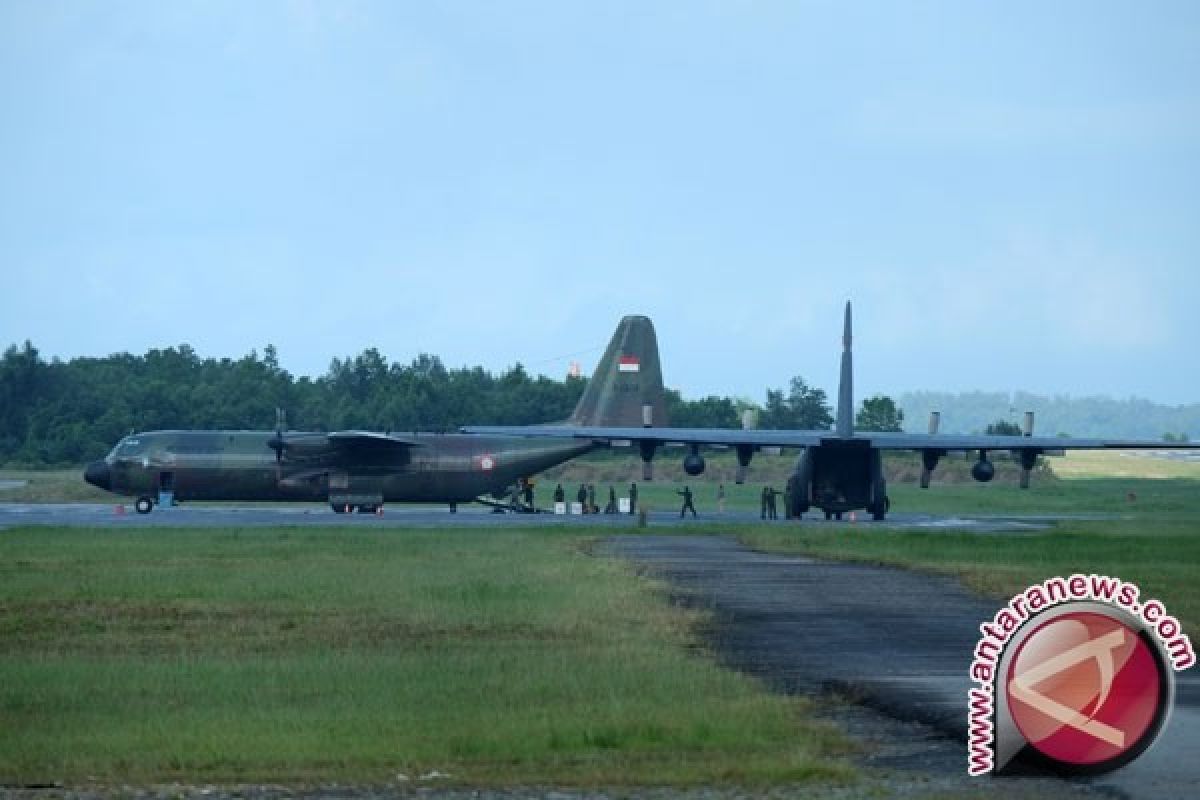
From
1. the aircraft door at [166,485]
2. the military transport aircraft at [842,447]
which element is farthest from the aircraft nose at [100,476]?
the military transport aircraft at [842,447]

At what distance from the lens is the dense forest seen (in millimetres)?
110500

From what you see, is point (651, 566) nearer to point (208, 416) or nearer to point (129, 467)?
point (129, 467)

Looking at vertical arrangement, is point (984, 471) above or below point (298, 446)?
below

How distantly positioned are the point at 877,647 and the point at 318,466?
50.5 metres

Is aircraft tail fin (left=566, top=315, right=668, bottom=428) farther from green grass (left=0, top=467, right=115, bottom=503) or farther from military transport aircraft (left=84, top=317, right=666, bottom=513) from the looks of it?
green grass (left=0, top=467, right=115, bottom=503)

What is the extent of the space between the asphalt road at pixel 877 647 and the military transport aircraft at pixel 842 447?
1918cm

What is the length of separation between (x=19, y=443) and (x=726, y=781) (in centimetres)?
10260

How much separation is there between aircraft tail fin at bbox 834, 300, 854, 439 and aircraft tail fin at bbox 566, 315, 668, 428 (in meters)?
15.3

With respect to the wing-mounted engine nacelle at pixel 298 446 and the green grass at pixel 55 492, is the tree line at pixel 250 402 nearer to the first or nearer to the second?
the green grass at pixel 55 492

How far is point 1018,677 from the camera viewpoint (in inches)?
459

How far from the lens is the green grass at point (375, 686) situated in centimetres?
1587

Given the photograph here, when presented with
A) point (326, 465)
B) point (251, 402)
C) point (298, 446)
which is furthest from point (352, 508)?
point (251, 402)

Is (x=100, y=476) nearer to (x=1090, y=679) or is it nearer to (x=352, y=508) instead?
(x=352, y=508)

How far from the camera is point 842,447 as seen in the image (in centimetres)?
6378
